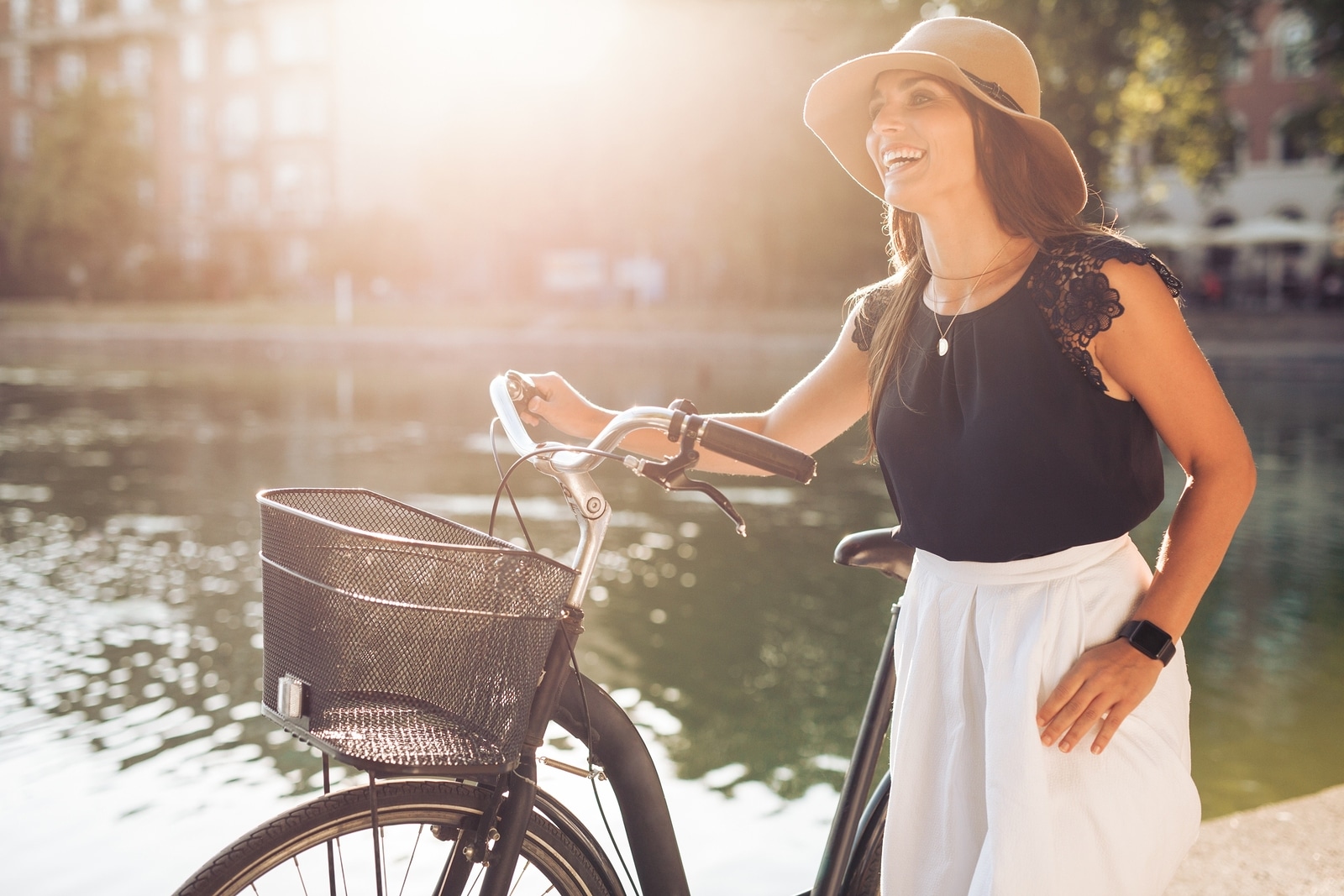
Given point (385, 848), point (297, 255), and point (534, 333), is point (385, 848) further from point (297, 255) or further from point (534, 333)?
point (297, 255)

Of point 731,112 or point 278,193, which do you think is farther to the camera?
point 278,193

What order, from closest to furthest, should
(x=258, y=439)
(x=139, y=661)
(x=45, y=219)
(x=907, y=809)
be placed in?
(x=907, y=809) < (x=139, y=661) < (x=258, y=439) < (x=45, y=219)

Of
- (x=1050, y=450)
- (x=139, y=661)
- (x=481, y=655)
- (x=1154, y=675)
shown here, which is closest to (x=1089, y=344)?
(x=1050, y=450)

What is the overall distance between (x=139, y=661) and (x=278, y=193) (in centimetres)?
5072

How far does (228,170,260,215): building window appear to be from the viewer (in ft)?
177

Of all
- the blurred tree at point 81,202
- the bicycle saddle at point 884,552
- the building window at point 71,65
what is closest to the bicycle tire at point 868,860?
the bicycle saddle at point 884,552

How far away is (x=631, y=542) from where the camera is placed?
26.4ft

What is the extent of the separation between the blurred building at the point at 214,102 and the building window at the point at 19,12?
5 cm

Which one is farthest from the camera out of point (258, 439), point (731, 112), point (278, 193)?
point (278, 193)

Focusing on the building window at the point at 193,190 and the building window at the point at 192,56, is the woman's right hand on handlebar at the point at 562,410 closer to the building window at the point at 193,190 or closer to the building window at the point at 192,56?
the building window at the point at 193,190

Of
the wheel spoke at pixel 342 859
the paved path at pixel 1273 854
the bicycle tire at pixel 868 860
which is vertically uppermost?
the wheel spoke at pixel 342 859

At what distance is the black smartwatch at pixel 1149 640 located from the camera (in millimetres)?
1681

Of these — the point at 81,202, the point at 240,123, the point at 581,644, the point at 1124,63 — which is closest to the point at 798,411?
the point at 581,644

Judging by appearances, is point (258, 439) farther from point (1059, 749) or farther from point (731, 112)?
point (731, 112)
